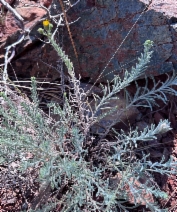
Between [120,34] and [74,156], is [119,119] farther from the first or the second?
[120,34]

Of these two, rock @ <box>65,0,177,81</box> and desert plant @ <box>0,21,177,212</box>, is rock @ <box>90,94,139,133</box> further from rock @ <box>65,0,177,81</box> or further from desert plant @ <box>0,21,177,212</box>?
rock @ <box>65,0,177,81</box>

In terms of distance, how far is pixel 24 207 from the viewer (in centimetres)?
225

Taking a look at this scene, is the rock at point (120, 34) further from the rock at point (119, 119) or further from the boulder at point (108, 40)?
the rock at point (119, 119)

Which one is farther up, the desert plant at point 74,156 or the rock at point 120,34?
the rock at point 120,34

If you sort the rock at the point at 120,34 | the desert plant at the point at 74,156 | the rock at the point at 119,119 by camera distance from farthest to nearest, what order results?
the rock at the point at 119,119, the rock at the point at 120,34, the desert plant at the point at 74,156

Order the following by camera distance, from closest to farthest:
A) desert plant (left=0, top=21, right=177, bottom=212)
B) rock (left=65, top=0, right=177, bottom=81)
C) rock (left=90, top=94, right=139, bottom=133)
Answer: desert plant (left=0, top=21, right=177, bottom=212) < rock (left=65, top=0, right=177, bottom=81) < rock (left=90, top=94, right=139, bottom=133)

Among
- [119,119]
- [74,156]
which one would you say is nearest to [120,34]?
[119,119]

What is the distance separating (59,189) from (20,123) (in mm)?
500

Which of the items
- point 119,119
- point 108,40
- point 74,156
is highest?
point 108,40

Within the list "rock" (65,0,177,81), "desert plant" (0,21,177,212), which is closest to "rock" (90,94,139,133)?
Result: "desert plant" (0,21,177,212)

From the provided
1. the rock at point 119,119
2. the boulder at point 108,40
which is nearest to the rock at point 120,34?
the boulder at point 108,40

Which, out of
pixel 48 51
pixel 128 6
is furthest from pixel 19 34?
pixel 128 6

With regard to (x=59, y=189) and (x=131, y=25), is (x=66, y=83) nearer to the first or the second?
(x=131, y=25)

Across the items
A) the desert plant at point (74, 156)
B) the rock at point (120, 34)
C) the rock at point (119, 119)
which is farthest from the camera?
the rock at point (119, 119)
